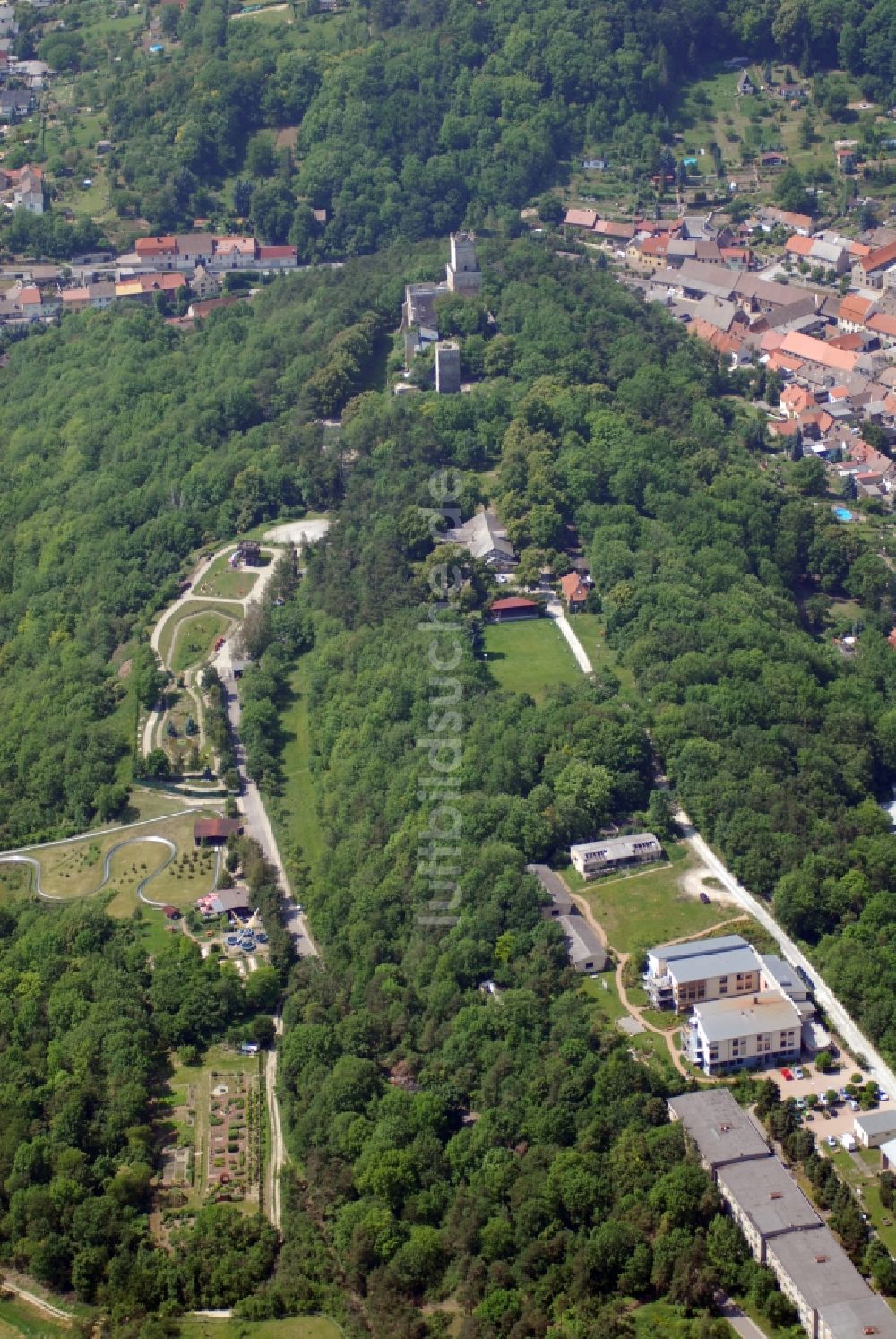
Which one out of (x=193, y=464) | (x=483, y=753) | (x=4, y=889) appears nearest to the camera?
(x=483, y=753)

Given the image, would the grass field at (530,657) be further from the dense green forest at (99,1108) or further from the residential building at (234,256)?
the residential building at (234,256)

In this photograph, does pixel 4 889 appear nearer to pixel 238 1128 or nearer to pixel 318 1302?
pixel 238 1128

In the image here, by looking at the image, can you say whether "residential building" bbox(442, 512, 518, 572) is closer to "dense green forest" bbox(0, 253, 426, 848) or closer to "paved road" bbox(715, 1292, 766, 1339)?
"dense green forest" bbox(0, 253, 426, 848)

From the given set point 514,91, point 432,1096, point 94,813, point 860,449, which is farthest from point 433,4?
point 432,1096

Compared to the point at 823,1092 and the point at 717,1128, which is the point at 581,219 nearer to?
the point at 823,1092

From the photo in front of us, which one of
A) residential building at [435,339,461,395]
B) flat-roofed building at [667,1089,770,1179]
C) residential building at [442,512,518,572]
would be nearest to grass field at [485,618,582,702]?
residential building at [442,512,518,572]

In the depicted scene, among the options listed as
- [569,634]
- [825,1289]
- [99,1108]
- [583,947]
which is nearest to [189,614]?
[569,634]

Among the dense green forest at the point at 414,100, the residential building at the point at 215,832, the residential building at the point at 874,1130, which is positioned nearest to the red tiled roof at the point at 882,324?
the dense green forest at the point at 414,100
